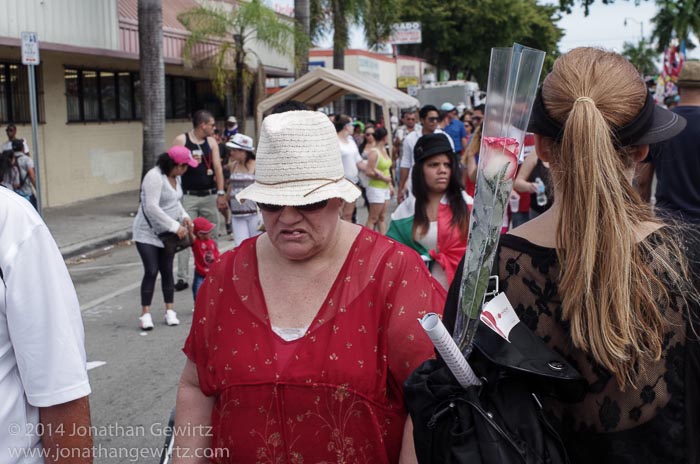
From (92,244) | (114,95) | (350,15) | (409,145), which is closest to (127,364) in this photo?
(409,145)

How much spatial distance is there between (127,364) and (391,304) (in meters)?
4.79

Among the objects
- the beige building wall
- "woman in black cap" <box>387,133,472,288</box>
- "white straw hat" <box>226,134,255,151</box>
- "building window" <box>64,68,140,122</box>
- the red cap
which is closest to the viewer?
"woman in black cap" <box>387,133,472,288</box>

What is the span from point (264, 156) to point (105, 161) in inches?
701

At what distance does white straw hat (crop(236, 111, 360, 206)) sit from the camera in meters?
2.61

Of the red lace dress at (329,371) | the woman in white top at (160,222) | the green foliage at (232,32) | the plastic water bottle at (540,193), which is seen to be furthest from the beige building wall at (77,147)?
the red lace dress at (329,371)

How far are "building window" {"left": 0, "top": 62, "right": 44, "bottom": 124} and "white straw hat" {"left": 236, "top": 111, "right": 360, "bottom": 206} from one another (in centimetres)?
1465

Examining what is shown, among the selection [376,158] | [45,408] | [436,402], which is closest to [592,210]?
[436,402]

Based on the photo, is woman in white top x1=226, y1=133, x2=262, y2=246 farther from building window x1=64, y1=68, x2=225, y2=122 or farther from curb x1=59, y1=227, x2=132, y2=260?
building window x1=64, y1=68, x2=225, y2=122

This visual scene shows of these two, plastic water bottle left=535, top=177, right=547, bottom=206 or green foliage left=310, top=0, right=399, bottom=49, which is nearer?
plastic water bottle left=535, top=177, right=547, bottom=206

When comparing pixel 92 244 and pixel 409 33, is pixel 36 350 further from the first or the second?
pixel 409 33

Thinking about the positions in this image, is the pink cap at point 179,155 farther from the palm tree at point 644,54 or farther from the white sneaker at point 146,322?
the palm tree at point 644,54

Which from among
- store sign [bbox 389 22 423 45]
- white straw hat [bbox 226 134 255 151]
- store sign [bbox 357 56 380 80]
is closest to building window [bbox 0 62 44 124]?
white straw hat [bbox 226 134 255 151]

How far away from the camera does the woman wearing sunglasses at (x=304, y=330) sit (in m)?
2.49

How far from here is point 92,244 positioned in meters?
13.5
